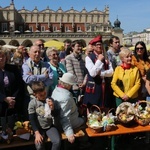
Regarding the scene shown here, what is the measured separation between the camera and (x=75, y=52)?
5117 millimetres

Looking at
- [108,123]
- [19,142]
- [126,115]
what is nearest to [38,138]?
[19,142]

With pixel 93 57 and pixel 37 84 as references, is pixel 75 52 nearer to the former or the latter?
pixel 93 57

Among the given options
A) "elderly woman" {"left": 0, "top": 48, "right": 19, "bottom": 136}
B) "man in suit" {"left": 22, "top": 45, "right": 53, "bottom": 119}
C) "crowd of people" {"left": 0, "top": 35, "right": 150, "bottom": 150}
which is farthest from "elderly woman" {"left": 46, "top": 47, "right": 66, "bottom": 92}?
"elderly woman" {"left": 0, "top": 48, "right": 19, "bottom": 136}

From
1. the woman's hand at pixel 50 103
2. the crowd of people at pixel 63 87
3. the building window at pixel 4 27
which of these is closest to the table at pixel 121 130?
the crowd of people at pixel 63 87

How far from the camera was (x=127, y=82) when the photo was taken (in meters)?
4.37

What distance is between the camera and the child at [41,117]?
11.3 feet

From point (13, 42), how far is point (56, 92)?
146ft

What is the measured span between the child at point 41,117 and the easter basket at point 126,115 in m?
1.00

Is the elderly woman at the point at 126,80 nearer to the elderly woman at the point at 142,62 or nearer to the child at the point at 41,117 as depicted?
the elderly woman at the point at 142,62

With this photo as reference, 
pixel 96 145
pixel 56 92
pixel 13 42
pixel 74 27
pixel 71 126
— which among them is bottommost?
pixel 96 145

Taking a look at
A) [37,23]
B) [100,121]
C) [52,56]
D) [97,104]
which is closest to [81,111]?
[97,104]

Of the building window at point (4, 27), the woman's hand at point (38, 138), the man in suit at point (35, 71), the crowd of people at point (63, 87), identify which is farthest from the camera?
the building window at point (4, 27)

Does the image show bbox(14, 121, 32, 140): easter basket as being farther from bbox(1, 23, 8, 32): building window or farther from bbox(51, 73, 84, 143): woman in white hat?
bbox(1, 23, 8, 32): building window

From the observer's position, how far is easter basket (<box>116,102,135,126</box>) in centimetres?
388
